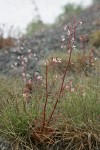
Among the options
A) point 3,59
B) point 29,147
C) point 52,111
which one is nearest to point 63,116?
point 52,111

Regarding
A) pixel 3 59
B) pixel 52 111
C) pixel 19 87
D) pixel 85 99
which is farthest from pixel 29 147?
pixel 3 59

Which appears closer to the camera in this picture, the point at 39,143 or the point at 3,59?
the point at 39,143

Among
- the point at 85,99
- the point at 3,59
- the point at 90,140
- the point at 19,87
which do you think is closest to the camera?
the point at 90,140

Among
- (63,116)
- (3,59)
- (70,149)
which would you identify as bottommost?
A: (70,149)

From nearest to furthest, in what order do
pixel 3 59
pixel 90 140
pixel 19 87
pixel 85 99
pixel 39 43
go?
pixel 90 140 < pixel 85 99 < pixel 19 87 < pixel 3 59 < pixel 39 43

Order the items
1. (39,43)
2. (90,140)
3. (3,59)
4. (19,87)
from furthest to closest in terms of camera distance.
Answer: (39,43), (3,59), (19,87), (90,140)

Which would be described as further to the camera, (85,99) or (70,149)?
(85,99)

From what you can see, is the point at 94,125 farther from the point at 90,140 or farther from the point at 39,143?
the point at 39,143

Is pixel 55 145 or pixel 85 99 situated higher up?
pixel 85 99

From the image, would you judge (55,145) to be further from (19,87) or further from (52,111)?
(19,87)
